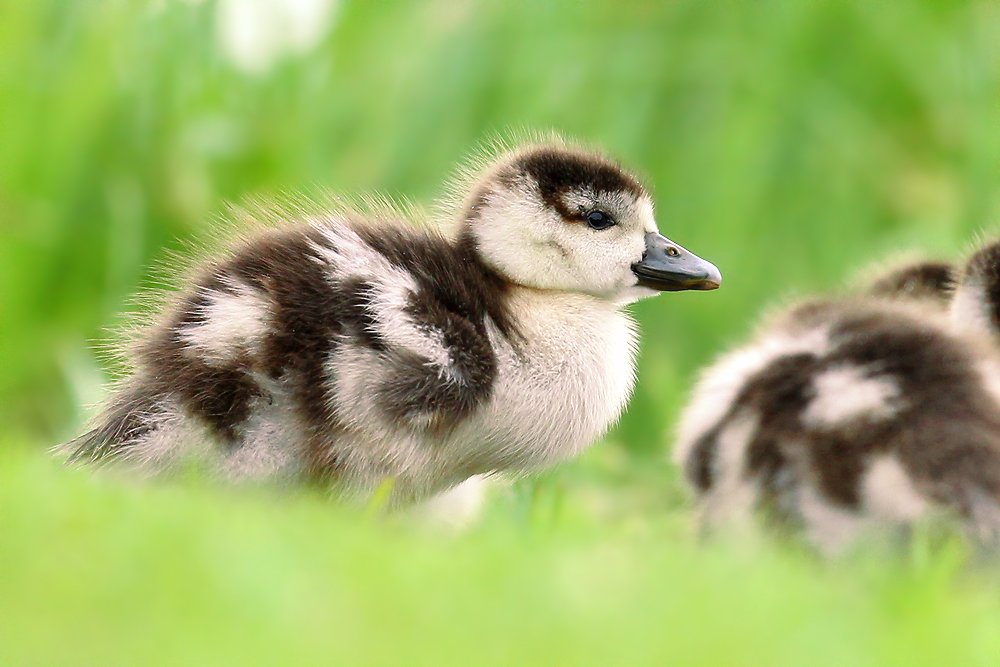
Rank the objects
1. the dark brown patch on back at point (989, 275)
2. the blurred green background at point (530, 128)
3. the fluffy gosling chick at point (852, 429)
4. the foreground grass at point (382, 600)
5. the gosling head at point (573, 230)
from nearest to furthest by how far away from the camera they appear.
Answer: the foreground grass at point (382, 600) < the fluffy gosling chick at point (852, 429) < the gosling head at point (573, 230) < the dark brown patch on back at point (989, 275) < the blurred green background at point (530, 128)

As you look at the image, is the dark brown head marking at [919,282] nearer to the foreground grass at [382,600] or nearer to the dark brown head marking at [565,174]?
the dark brown head marking at [565,174]

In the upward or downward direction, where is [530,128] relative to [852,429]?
upward

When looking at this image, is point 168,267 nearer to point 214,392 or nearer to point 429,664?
point 214,392

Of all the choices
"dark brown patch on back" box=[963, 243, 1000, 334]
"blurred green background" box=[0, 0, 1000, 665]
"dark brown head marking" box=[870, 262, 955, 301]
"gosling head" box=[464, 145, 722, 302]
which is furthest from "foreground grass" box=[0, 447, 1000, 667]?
"dark brown head marking" box=[870, 262, 955, 301]

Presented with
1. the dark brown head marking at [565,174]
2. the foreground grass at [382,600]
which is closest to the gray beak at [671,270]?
the dark brown head marking at [565,174]

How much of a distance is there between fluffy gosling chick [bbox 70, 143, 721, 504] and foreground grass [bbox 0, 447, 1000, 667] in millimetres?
403

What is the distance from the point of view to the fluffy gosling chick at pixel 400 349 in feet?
7.82

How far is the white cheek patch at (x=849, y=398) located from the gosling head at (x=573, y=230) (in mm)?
357

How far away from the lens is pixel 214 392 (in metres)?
2.38

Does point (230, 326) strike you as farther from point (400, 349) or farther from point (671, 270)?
point (671, 270)

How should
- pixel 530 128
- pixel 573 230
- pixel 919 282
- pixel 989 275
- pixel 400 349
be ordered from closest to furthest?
pixel 400 349
pixel 573 230
pixel 989 275
pixel 919 282
pixel 530 128

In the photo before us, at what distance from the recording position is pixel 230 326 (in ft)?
7.90

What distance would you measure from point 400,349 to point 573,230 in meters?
0.50

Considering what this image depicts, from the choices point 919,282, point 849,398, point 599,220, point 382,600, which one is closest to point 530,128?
point 919,282
